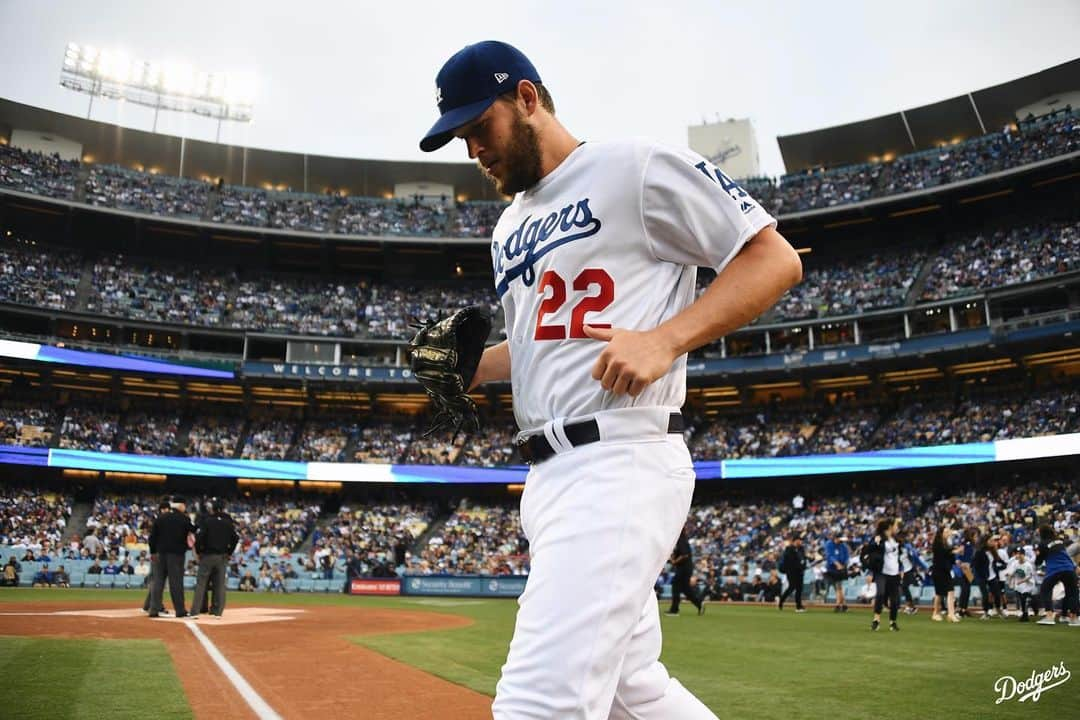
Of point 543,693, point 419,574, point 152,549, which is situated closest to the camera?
point 543,693

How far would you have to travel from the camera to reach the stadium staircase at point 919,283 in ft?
116

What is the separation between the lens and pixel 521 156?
237 cm

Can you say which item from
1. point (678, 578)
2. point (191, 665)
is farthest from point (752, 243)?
point (678, 578)

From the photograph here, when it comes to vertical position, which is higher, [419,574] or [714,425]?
[714,425]

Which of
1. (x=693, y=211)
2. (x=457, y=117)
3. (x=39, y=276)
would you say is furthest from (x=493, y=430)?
(x=693, y=211)

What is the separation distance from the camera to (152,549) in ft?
40.5

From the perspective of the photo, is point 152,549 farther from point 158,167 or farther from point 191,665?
point 158,167

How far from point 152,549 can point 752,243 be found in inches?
499

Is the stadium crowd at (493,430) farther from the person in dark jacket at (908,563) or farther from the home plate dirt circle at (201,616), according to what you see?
the home plate dirt circle at (201,616)

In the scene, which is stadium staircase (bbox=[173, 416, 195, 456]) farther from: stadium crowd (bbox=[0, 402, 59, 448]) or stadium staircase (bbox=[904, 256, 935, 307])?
stadium staircase (bbox=[904, 256, 935, 307])

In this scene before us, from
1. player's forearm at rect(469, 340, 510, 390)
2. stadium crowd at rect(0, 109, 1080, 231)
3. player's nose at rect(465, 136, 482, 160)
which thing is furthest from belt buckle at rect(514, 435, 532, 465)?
stadium crowd at rect(0, 109, 1080, 231)

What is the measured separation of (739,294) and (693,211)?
28 cm

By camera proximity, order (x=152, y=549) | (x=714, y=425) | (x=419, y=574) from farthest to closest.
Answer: (x=714, y=425), (x=419, y=574), (x=152, y=549)

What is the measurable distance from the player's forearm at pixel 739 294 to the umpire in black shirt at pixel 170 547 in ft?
40.2
